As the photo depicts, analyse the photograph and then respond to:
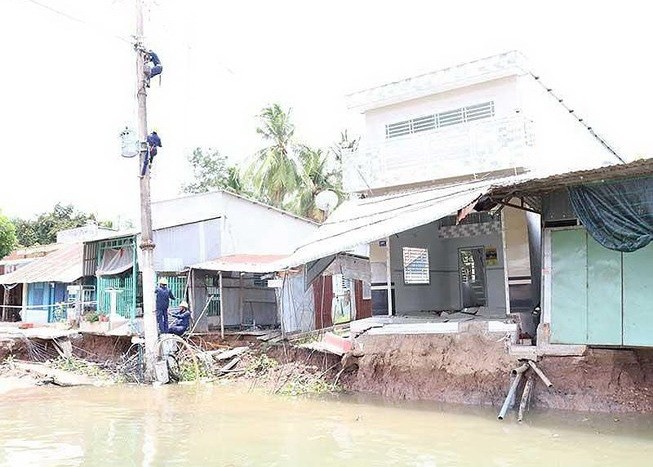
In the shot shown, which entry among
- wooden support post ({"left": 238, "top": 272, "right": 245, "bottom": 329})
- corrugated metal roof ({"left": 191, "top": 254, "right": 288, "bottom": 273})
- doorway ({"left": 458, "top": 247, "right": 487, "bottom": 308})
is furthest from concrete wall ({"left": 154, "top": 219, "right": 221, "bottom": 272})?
doorway ({"left": 458, "top": 247, "right": 487, "bottom": 308})

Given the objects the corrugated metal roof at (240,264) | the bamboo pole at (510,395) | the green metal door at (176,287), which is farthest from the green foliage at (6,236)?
the bamboo pole at (510,395)

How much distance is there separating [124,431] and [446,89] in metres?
11.0

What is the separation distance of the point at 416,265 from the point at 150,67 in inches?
329

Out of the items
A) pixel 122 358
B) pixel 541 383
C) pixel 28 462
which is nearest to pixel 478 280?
pixel 541 383

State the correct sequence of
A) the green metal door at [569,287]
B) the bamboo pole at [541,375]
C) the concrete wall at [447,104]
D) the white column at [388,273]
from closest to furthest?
1. the bamboo pole at [541,375]
2. the green metal door at [569,287]
3. the concrete wall at [447,104]
4. the white column at [388,273]

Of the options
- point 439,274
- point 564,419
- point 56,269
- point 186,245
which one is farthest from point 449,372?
point 56,269

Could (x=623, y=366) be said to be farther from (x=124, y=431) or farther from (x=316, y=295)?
(x=316, y=295)

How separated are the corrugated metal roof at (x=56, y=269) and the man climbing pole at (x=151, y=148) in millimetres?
8424

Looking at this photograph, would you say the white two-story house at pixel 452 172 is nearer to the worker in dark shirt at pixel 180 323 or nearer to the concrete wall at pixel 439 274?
the concrete wall at pixel 439 274

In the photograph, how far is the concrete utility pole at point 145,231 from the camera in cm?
1393

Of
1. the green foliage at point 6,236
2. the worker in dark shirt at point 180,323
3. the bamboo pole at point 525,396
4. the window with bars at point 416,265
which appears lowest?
the bamboo pole at point 525,396

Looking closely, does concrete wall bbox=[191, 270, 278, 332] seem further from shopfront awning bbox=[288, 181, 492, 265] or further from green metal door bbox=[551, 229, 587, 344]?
green metal door bbox=[551, 229, 587, 344]

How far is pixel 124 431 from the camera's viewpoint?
928 cm

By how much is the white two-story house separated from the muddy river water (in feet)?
11.2
